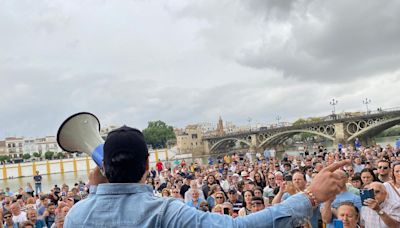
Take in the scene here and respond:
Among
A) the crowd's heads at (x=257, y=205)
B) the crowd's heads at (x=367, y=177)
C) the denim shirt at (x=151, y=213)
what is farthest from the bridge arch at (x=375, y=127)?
the denim shirt at (x=151, y=213)

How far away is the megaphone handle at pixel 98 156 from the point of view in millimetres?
2007

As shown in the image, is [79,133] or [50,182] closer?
[79,133]

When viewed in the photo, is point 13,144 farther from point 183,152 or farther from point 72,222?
point 72,222

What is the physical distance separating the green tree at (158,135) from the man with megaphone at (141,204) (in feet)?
337

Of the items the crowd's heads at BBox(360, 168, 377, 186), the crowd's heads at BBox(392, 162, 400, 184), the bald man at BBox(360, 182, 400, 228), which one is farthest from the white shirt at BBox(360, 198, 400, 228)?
the crowd's heads at BBox(360, 168, 377, 186)

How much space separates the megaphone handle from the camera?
2.01m

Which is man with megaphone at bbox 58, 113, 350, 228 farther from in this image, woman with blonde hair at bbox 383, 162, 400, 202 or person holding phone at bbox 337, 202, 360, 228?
woman with blonde hair at bbox 383, 162, 400, 202

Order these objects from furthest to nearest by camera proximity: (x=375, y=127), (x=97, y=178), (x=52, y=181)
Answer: (x=52, y=181) < (x=375, y=127) < (x=97, y=178)

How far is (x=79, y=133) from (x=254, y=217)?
56.0 inches

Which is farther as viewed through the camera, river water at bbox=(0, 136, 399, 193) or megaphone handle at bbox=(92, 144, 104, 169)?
river water at bbox=(0, 136, 399, 193)

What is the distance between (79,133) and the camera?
2512mm

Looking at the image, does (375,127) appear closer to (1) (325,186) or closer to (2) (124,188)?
(1) (325,186)

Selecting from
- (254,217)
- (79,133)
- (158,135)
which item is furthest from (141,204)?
(158,135)

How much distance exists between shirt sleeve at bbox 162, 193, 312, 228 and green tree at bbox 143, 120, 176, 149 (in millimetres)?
103032
